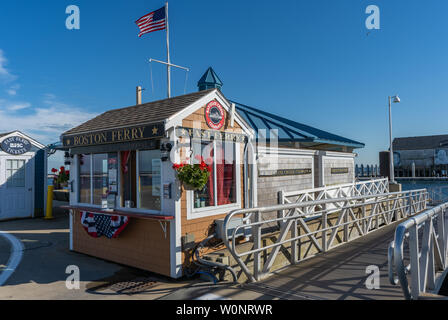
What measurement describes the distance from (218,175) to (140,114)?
2.07 meters

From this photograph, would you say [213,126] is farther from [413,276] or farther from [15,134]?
[15,134]

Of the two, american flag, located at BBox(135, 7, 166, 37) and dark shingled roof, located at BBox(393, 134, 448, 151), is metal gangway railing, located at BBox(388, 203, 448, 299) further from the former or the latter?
dark shingled roof, located at BBox(393, 134, 448, 151)

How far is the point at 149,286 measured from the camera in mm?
4914

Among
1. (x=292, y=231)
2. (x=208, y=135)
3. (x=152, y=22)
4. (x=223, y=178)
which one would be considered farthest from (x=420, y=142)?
(x=208, y=135)

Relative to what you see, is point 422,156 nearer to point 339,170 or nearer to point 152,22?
point 339,170

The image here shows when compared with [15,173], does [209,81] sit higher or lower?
higher

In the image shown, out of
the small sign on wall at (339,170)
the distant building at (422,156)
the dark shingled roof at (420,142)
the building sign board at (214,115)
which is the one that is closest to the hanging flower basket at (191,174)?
the building sign board at (214,115)

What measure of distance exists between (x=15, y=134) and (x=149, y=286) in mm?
9798

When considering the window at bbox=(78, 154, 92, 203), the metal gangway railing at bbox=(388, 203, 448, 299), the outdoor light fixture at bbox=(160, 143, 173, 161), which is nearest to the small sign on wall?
the metal gangway railing at bbox=(388, 203, 448, 299)

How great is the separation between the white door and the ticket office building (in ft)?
19.8

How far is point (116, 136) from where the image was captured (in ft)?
19.8

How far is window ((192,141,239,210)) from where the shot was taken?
5.81 m

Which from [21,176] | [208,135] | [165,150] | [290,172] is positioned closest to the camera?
[165,150]
